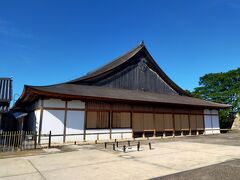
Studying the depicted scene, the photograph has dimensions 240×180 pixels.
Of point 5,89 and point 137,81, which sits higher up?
point 137,81

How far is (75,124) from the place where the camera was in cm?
1496

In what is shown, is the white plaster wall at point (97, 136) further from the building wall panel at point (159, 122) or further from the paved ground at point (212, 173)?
the paved ground at point (212, 173)

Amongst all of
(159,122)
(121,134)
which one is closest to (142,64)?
(159,122)

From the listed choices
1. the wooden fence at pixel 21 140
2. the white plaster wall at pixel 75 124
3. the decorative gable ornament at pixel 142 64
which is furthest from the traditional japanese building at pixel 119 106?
the wooden fence at pixel 21 140

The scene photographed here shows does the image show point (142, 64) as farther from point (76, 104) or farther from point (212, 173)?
point (212, 173)

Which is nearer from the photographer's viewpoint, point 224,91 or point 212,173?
point 212,173

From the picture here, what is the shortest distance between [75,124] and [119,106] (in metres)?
4.18

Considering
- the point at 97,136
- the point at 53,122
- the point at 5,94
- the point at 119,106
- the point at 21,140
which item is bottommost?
the point at 97,136

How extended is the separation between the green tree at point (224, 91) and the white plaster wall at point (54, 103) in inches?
1189

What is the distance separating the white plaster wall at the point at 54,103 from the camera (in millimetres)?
14136

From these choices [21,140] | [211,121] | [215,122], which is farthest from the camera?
[215,122]

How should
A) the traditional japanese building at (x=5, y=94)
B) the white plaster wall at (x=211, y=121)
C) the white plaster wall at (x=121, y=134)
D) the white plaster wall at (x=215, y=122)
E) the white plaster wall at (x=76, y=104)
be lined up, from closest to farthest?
the traditional japanese building at (x=5, y=94), the white plaster wall at (x=76, y=104), the white plaster wall at (x=121, y=134), the white plaster wall at (x=211, y=121), the white plaster wall at (x=215, y=122)

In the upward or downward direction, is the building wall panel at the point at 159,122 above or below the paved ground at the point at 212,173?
above

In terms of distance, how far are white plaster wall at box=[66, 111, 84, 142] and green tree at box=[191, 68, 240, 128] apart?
2881 centimetres
